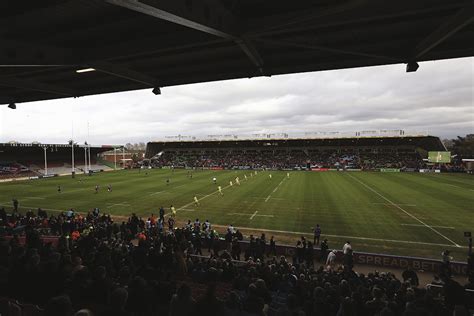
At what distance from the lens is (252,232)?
20391mm

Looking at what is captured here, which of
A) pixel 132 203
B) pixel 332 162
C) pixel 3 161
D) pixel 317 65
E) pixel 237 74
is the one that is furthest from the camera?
pixel 332 162

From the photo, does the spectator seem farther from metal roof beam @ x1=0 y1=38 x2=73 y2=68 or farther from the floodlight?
the floodlight

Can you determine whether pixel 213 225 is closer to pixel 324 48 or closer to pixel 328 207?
pixel 328 207

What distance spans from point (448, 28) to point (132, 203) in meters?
30.1

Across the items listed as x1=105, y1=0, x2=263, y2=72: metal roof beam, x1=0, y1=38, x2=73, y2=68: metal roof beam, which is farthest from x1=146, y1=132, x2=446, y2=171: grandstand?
x1=105, y1=0, x2=263, y2=72: metal roof beam

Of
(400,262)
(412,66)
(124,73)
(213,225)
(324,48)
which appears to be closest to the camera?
(324,48)

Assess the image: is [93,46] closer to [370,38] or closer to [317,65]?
[317,65]

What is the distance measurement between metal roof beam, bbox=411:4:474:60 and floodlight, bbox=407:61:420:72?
185mm

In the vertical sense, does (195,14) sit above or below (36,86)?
above

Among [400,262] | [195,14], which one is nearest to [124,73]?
[195,14]

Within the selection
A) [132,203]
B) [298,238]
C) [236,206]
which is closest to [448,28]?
[298,238]

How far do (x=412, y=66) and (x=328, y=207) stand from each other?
21.9 m

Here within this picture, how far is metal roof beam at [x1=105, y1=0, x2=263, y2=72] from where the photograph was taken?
4566mm

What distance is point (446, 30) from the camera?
5824 millimetres
